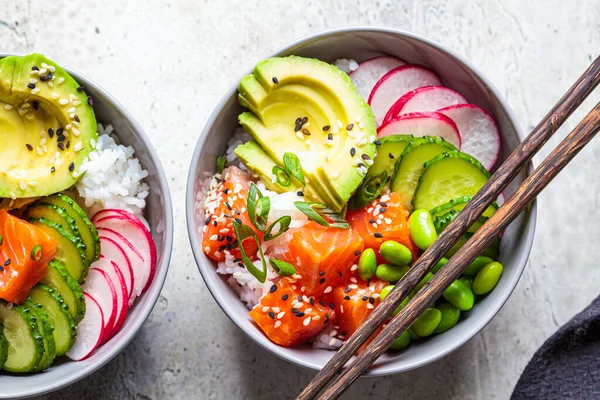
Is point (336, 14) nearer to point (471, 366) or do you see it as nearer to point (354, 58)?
point (354, 58)

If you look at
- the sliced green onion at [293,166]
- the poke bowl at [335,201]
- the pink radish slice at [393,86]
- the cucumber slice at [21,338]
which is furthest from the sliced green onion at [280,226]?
the cucumber slice at [21,338]

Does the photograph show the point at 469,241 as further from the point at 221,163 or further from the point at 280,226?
the point at 221,163

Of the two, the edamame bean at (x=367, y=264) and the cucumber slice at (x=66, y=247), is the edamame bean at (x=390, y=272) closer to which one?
the edamame bean at (x=367, y=264)

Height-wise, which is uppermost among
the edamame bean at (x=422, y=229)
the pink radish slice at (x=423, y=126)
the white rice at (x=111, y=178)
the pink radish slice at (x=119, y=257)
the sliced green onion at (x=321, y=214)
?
the pink radish slice at (x=423, y=126)

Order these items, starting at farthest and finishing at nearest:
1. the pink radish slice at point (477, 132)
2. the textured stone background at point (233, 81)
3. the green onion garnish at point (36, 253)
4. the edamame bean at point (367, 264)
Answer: the textured stone background at point (233, 81)
the pink radish slice at point (477, 132)
the edamame bean at point (367, 264)
the green onion garnish at point (36, 253)

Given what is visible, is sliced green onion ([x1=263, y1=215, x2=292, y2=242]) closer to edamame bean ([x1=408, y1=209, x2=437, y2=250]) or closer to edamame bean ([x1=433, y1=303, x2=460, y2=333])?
edamame bean ([x1=408, y1=209, x2=437, y2=250])

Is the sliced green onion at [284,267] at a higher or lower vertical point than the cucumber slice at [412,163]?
lower

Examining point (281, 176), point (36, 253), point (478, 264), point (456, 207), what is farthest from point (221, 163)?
point (478, 264)

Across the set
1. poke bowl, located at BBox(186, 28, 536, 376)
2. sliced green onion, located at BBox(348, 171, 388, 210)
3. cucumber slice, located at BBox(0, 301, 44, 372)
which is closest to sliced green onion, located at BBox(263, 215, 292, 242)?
poke bowl, located at BBox(186, 28, 536, 376)
